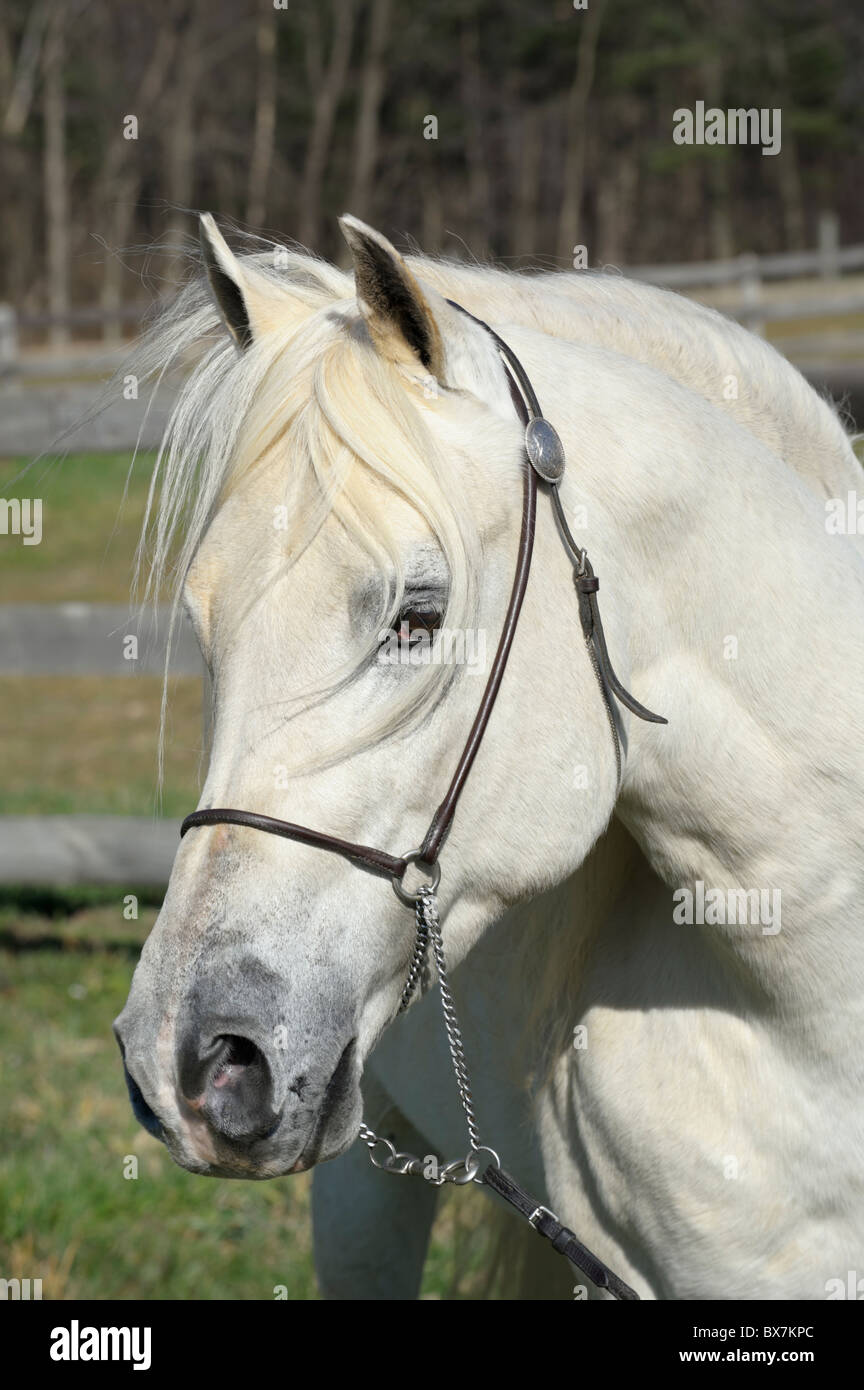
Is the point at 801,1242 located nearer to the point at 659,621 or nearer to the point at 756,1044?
the point at 756,1044

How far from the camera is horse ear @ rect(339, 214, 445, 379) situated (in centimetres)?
143

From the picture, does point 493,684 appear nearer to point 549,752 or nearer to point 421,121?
point 549,752

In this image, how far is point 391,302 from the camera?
1.52 m

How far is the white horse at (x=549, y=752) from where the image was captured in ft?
4.80

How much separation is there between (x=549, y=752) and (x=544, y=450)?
0.37 meters

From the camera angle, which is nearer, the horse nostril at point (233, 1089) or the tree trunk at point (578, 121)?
the horse nostril at point (233, 1089)

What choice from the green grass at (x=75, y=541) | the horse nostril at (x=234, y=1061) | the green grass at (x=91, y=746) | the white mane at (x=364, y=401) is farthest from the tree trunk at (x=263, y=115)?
the horse nostril at (x=234, y=1061)

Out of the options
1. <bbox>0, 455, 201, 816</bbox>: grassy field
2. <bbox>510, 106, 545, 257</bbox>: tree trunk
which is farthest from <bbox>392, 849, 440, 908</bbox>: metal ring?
<bbox>510, 106, 545, 257</bbox>: tree trunk

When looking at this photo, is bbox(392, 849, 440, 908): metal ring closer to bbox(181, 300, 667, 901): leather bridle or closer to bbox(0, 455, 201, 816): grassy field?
bbox(181, 300, 667, 901): leather bridle

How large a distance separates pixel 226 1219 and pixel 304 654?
2395 mm

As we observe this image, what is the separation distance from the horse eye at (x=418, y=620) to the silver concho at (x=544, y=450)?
0.23 meters

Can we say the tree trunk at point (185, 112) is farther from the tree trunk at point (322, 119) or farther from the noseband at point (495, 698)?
the noseband at point (495, 698)

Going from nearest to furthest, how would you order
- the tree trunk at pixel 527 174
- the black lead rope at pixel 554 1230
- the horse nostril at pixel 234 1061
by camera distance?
the horse nostril at pixel 234 1061
the black lead rope at pixel 554 1230
the tree trunk at pixel 527 174

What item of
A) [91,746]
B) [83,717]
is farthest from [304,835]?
[83,717]
